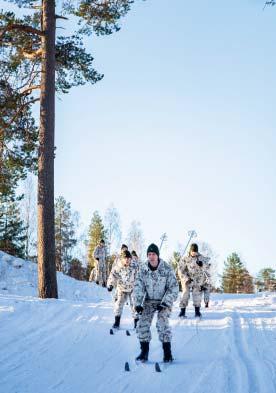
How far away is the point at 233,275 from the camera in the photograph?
58750mm

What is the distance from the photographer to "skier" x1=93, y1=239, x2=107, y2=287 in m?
26.6

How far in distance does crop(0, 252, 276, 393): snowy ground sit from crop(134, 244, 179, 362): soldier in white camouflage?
1.75 ft

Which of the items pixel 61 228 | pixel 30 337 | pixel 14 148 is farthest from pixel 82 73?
pixel 61 228

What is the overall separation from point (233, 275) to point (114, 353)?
2031 inches

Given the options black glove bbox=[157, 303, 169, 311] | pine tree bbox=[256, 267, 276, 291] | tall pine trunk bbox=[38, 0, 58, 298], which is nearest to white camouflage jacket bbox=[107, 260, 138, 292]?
tall pine trunk bbox=[38, 0, 58, 298]

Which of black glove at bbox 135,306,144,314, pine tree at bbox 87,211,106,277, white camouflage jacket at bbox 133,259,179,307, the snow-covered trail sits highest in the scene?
pine tree at bbox 87,211,106,277

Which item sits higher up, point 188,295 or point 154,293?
point 154,293

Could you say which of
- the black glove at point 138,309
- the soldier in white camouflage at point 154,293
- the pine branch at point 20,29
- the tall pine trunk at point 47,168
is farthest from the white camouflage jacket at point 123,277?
the pine branch at point 20,29

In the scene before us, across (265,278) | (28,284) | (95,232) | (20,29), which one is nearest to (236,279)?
(265,278)

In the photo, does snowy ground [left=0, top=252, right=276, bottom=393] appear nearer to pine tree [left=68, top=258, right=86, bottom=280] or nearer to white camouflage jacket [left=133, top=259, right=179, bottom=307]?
white camouflage jacket [left=133, top=259, right=179, bottom=307]

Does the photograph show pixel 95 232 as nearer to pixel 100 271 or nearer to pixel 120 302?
pixel 100 271

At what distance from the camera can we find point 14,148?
55.1 ft

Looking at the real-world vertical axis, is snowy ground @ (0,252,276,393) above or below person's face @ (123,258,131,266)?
below

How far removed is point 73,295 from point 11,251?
17.3 metres
